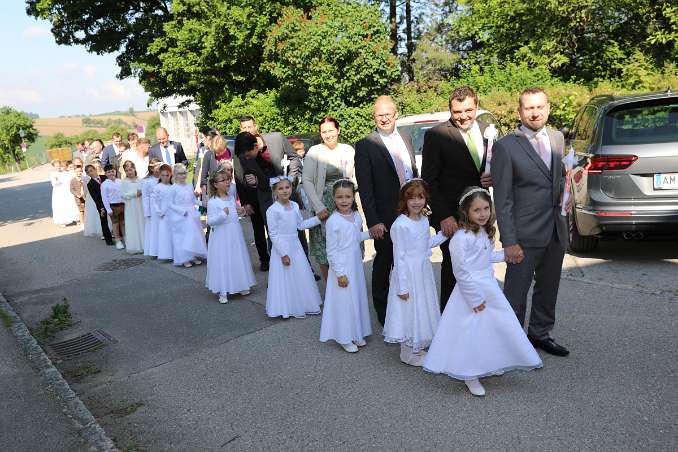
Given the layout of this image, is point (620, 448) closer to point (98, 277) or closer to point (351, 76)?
point (98, 277)

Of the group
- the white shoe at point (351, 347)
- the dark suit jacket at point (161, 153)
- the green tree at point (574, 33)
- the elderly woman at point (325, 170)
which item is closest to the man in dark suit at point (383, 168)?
the elderly woman at point (325, 170)

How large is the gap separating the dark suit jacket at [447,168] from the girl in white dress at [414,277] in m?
0.12

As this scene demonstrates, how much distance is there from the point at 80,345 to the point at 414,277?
344cm

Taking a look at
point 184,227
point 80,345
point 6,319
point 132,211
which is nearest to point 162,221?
point 184,227

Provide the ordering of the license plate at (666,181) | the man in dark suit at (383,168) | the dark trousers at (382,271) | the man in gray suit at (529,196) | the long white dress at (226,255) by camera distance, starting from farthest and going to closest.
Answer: the long white dress at (226,255), the license plate at (666,181), the dark trousers at (382,271), the man in dark suit at (383,168), the man in gray suit at (529,196)

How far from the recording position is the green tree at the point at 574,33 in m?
19.9

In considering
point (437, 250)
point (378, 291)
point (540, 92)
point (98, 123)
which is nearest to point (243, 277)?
point (378, 291)

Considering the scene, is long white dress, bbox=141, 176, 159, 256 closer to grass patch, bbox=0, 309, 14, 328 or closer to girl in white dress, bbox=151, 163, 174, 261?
girl in white dress, bbox=151, 163, 174, 261

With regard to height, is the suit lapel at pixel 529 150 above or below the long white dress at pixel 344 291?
above

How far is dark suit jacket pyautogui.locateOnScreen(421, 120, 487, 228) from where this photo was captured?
15.0 ft

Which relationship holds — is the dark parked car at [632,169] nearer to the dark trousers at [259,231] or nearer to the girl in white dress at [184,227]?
the dark trousers at [259,231]

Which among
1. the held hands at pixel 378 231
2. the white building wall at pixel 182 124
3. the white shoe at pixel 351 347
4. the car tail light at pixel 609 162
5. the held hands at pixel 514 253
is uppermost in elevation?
the white building wall at pixel 182 124

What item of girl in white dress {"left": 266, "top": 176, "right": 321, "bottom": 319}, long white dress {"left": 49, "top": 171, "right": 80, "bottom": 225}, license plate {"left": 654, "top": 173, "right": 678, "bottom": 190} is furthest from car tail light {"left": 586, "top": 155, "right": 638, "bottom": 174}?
long white dress {"left": 49, "top": 171, "right": 80, "bottom": 225}

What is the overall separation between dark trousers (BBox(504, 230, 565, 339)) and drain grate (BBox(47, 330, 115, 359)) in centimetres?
386
